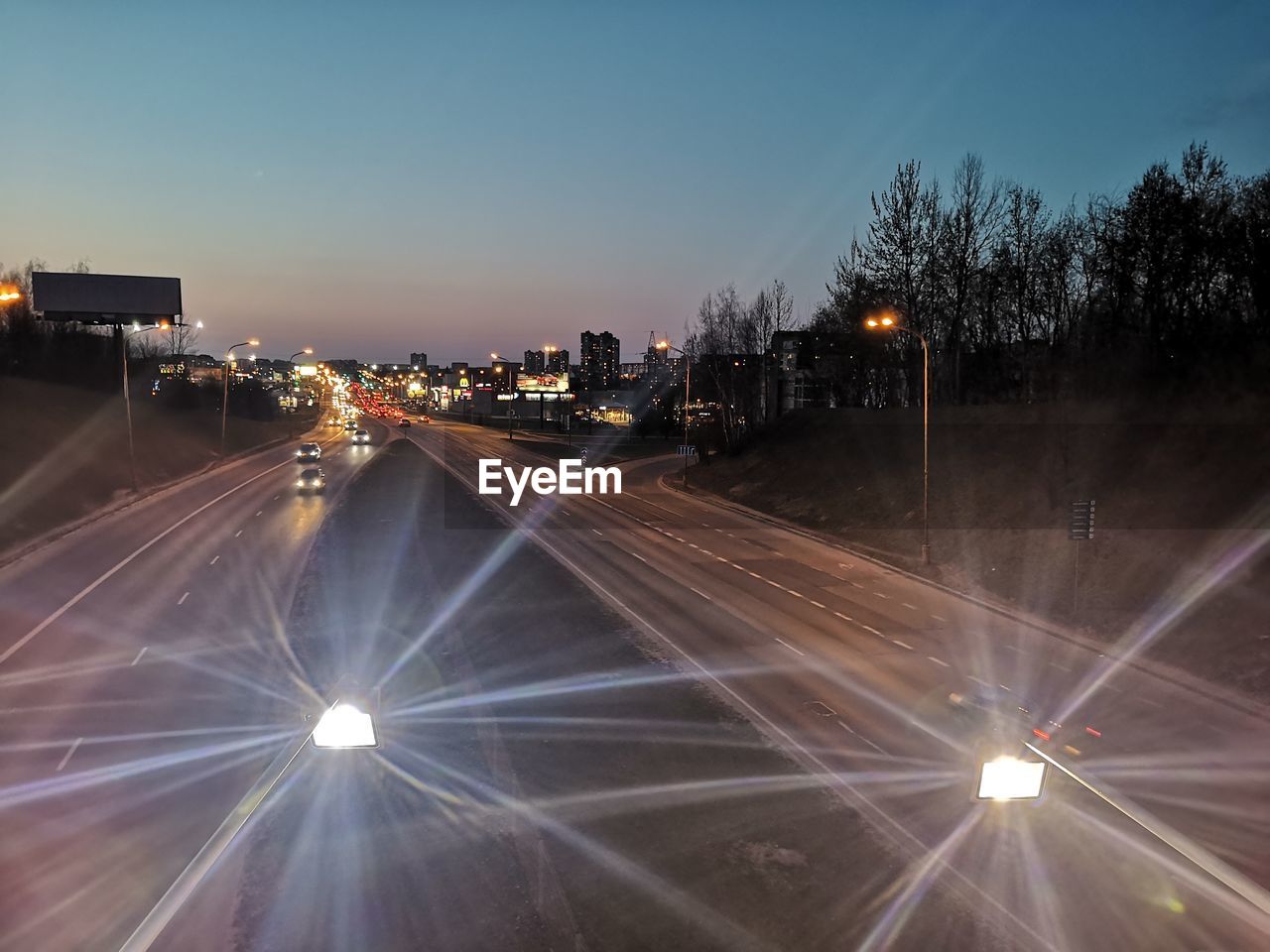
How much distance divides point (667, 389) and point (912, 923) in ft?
381

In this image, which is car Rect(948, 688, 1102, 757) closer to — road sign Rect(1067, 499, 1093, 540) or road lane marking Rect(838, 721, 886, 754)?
road lane marking Rect(838, 721, 886, 754)

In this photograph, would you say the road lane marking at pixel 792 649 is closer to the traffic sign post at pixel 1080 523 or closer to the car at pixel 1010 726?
the car at pixel 1010 726

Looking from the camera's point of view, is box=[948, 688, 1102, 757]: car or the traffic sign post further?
the traffic sign post

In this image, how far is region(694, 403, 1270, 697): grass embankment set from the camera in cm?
2067

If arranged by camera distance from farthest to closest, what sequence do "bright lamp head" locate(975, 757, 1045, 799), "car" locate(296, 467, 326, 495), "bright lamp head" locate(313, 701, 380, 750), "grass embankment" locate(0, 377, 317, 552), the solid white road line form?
"car" locate(296, 467, 326, 495)
"grass embankment" locate(0, 377, 317, 552)
the solid white road line
"bright lamp head" locate(313, 701, 380, 750)
"bright lamp head" locate(975, 757, 1045, 799)

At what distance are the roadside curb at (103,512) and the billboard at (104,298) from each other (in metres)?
17.0

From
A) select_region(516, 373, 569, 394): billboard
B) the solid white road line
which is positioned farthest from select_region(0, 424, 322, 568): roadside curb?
select_region(516, 373, 569, 394): billboard

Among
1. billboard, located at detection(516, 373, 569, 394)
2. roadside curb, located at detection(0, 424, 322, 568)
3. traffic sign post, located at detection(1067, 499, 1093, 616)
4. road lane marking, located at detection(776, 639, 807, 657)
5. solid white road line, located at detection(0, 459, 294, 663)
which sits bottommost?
road lane marking, located at detection(776, 639, 807, 657)

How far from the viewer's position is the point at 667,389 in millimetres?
123938

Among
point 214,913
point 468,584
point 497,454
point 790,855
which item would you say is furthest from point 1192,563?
point 497,454

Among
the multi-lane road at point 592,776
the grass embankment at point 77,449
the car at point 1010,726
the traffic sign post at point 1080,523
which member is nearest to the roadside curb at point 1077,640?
the multi-lane road at point 592,776

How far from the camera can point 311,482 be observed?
50.2 meters

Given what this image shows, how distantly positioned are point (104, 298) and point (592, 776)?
81.2 metres

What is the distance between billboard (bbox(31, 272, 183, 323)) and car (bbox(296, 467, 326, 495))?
3825cm
